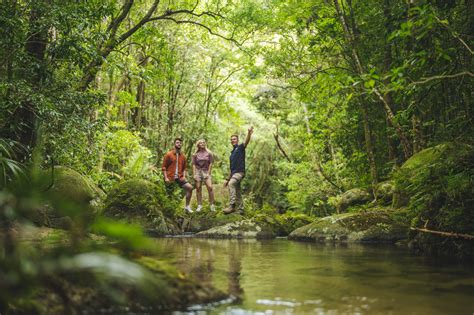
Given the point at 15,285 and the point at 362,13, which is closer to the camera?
the point at 15,285

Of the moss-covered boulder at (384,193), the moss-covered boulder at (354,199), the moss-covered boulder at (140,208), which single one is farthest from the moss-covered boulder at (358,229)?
the moss-covered boulder at (140,208)

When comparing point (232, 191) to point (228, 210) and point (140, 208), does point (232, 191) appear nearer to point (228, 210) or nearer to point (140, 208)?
point (228, 210)

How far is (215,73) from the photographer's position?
75.9 ft

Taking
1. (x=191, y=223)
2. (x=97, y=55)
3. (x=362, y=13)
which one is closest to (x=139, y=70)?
(x=97, y=55)

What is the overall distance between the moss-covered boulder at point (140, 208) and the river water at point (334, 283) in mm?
5256

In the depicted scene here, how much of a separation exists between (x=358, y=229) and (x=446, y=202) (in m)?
3.32

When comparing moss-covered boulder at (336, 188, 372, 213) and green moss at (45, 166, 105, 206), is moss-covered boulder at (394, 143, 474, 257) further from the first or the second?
green moss at (45, 166, 105, 206)

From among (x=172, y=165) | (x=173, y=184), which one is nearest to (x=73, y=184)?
(x=172, y=165)

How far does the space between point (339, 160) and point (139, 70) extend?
11167mm

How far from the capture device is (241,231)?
472 inches

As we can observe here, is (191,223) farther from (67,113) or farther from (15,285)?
(15,285)

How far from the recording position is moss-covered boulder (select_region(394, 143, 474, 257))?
659 centimetres

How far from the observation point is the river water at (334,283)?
3.24 m

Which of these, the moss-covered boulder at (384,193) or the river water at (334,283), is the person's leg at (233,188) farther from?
the river water at (334,283)
